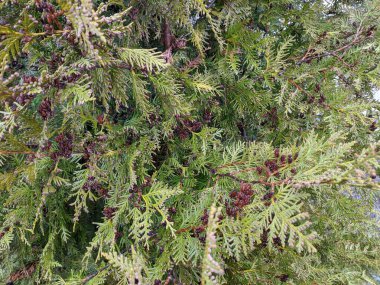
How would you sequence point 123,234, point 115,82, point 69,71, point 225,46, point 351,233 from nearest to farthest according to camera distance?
point 69,71 → point 115,82 → point 123,234 → point 225,46 → point 351,233

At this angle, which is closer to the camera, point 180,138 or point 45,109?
point 45,109

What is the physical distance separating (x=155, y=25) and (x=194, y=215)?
0.81 m

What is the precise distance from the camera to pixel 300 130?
1621mm

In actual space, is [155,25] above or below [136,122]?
above

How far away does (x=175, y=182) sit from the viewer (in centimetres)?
145

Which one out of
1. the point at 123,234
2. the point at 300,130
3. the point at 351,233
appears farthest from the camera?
the point at 351,233

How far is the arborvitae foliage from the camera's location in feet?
3.68

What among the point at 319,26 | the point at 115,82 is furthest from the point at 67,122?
the point at 319,26

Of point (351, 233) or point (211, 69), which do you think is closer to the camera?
point (211, 69)

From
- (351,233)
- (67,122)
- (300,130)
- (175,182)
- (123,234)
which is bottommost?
(351,233)

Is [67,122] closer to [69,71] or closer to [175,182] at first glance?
[69,71]

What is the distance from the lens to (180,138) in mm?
1430

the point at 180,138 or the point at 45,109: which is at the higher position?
the point at 45,109

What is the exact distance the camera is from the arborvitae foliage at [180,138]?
1.12 m
